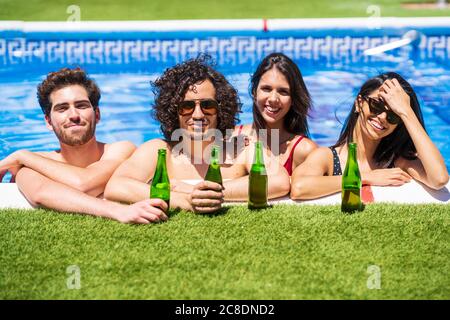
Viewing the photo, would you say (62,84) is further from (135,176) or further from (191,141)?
(191,141)

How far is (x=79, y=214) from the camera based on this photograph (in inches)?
177

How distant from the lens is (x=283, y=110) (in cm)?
529

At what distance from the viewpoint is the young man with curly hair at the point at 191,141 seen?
15.3 ft

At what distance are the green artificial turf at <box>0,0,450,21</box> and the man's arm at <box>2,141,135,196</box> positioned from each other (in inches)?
228

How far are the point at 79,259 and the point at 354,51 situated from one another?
5.78 metres

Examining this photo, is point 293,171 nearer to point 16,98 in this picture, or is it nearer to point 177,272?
point 177,272

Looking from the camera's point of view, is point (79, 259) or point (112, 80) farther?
point (112, 80)

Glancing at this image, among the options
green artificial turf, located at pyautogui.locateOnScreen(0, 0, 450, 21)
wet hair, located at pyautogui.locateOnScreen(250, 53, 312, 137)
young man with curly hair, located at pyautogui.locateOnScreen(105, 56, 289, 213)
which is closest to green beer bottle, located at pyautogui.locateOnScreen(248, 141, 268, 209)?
young man with curly hair, located at pyautogui.locateOnScreen(105, 56, 289, 213)

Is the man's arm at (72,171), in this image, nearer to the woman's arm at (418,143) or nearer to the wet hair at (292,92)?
the wet hair at (292,92)

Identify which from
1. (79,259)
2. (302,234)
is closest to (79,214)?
(79,259)

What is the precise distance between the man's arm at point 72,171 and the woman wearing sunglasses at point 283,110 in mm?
1207

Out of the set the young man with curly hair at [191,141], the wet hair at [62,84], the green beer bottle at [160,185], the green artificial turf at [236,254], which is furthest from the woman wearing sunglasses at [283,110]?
the wet hair at [62,84]

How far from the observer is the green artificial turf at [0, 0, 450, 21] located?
412 inches
